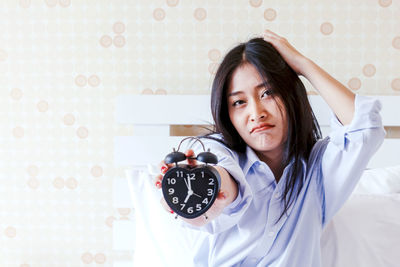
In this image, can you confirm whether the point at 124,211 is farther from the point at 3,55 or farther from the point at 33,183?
the point at 3,55

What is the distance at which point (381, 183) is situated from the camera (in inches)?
57.6

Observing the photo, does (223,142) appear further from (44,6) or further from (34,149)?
(44,6)

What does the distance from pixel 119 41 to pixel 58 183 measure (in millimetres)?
656

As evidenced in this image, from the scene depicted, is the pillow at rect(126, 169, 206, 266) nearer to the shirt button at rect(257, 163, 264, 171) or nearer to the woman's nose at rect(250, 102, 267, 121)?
the shirt button at rect(257, 163, 264, 171)

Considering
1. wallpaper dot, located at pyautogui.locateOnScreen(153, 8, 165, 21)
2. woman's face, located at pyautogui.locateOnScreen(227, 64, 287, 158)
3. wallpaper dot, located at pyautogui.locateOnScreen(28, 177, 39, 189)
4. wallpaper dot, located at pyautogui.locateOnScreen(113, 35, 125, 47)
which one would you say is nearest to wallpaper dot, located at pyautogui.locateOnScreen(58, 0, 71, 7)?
wallpaper dot, located at pyautogui.locateOnScreen(113, 35, 125, 47)

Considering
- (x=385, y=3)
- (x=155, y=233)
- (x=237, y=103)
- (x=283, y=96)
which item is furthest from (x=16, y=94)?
(x=385, y=3)

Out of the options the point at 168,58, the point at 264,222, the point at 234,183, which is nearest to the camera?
the point at 234,183

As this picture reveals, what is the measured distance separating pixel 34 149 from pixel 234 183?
4.12 feet

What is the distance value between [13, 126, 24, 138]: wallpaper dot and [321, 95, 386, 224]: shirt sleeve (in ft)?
4.37

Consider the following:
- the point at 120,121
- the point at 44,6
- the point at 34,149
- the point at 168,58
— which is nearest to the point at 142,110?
the point at 120,121

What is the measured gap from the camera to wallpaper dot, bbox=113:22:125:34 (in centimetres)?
188

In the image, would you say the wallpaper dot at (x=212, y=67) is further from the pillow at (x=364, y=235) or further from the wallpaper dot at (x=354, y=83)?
the pillow at (x=364, y=235)

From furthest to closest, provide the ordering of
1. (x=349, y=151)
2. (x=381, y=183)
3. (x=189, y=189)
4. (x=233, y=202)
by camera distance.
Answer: (x=381, y=183) < (x=349, y=151) < (x=233, y=202) < (x=189, y=189)

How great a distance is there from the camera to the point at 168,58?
1.87 meters
